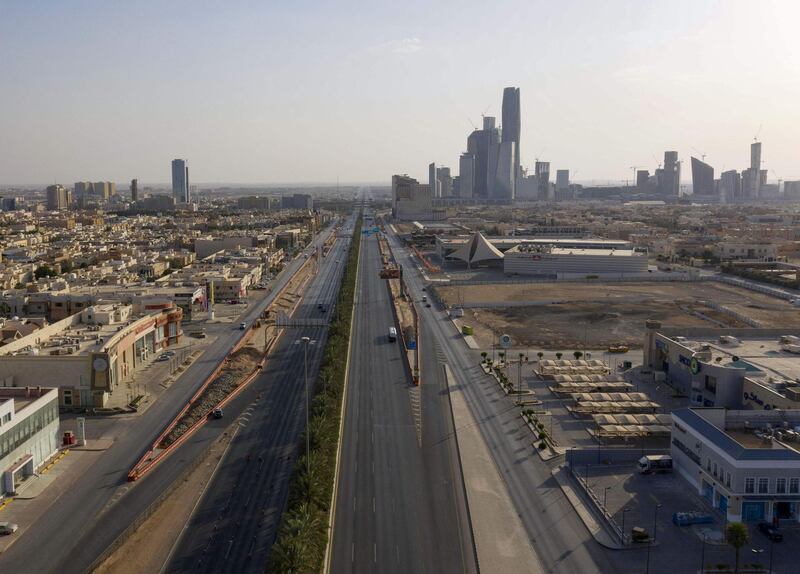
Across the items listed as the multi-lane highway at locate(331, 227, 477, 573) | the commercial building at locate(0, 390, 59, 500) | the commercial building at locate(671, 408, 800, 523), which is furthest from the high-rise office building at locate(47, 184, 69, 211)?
the commercial building at locate(671, 408, 800, 523)

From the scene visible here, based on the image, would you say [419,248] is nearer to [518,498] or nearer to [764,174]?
[518,498]

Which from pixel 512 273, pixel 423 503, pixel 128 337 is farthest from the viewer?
pixel 512 273

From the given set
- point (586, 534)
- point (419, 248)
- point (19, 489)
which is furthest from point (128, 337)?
point (419, 248)

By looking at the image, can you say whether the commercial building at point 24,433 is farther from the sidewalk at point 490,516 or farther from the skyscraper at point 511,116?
the skyscraper at point 511,116

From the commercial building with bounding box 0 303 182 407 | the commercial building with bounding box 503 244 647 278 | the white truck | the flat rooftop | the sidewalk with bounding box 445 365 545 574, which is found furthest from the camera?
the commercial building with bounding box 503 244 647 278

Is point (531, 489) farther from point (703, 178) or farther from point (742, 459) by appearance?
point (703, 178)

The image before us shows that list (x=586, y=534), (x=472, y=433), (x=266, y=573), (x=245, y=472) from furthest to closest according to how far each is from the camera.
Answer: (x=472, y=433) < (x=245, y=472) < (x=586, y=534) < (x=266, y=573)

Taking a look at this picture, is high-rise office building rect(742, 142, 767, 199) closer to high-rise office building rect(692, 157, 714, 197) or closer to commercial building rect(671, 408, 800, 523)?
high-rise office building rect(692, 157, 714, 197)

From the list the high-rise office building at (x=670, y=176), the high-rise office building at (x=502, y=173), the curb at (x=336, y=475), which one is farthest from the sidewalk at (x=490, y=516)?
the high-rise office building at (x=670, y=176)
